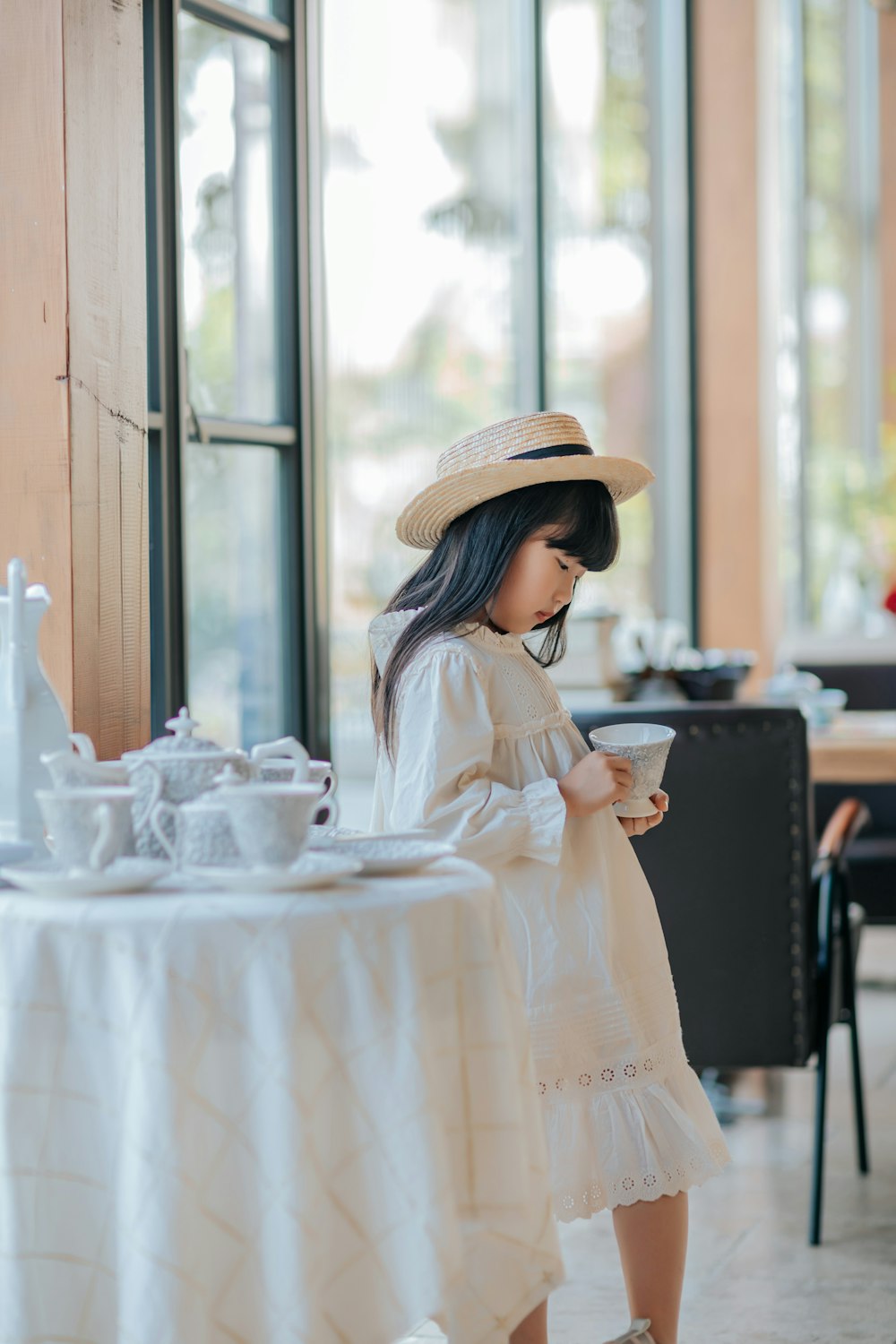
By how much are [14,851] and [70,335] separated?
717 millimetres

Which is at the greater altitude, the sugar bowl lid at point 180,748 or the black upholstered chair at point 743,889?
the sugar bowl lid at point 180,748

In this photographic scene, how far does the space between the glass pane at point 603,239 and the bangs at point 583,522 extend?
2930 mm

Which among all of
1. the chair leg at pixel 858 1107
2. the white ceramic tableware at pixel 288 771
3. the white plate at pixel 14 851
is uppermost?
the white ceramic tableware at pixel 288 771

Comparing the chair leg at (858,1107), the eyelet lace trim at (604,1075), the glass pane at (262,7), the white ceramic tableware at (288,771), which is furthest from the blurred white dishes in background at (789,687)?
the white ceramic tableware at (288,771)

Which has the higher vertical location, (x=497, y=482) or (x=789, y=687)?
(x=497, y=482)

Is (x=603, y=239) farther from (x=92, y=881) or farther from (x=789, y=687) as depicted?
(x=92, y=881)

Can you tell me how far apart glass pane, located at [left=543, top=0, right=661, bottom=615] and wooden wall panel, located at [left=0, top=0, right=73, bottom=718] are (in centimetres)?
293

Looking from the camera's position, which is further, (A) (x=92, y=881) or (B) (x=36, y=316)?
(B) (x=36, y=316)

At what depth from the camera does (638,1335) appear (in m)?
1.77

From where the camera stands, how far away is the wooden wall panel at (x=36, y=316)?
191 cm

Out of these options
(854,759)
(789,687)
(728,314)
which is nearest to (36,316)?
(854,759)

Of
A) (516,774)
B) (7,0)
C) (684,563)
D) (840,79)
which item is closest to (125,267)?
(7,0)

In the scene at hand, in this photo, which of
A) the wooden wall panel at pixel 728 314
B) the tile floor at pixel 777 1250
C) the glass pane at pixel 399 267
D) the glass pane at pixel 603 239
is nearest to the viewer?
the tile floor at pixel 777 1250

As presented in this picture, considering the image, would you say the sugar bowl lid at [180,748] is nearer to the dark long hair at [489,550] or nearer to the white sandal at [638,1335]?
the dark long hair at [489,550]
